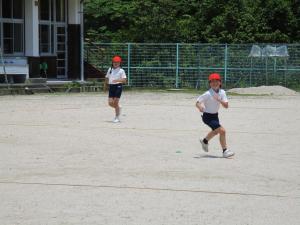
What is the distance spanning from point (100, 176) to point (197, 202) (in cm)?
206

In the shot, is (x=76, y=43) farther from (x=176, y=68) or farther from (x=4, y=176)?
(x=4, y=176)

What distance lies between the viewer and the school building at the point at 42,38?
32.9m

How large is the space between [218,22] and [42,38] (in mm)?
11454

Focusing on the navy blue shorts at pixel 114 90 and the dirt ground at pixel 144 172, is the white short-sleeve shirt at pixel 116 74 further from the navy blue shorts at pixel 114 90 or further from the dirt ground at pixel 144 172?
the dirt ground at pixel 144 172

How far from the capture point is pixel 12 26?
33344 millimetres

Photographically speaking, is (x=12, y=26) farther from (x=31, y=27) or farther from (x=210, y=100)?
(x=210, y=100)

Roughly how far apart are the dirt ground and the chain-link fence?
17.7 m

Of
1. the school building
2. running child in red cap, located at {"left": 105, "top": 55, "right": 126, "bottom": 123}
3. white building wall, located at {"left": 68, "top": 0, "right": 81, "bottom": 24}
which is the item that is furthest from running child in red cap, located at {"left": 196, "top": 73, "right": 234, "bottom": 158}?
white building wall, located at {"left": 68, "top": 0, "right": 81, "bottom": 24}

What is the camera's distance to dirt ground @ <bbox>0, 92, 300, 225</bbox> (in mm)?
8000

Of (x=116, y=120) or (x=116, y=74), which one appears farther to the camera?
(x=116, y=74)

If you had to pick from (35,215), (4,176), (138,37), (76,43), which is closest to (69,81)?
(76,43)

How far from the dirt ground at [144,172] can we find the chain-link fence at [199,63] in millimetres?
17677

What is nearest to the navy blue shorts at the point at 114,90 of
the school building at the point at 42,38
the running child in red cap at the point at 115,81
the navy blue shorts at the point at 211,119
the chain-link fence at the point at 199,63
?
the running child in red cap at the point at 115,81

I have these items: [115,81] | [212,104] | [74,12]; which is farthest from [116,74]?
[74,12]
